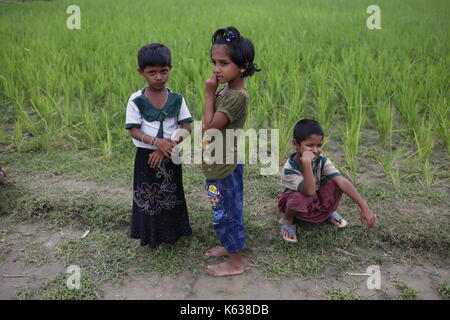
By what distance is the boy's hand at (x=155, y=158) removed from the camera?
1771mm

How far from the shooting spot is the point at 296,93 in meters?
3.15

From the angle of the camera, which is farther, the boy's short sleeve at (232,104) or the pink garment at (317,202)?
the pink garment at (317,202)

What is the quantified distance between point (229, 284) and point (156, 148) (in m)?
0.70

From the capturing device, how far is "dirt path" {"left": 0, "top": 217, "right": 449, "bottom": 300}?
1829 millimetres

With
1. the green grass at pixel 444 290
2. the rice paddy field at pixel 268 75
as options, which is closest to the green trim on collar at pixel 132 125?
the rice paddy field at pixel 268 75

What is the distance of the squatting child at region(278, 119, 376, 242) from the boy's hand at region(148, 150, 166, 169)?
631 millimetres

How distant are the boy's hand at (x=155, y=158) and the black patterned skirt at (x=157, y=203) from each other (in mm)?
43

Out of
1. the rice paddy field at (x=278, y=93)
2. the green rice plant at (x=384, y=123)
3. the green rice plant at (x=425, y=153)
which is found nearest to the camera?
the green rice plant at (x=425, y=153)

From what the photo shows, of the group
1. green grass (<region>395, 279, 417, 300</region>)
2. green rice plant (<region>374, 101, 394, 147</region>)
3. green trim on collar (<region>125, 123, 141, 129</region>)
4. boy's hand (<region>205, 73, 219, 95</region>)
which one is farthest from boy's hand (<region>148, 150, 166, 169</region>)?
green rice plant (<region>374, 101, 394, 147</region>)

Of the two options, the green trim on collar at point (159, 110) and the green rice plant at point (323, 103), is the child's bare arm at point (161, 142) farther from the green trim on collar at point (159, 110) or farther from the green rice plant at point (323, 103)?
the green rice plant at point (323, 103)

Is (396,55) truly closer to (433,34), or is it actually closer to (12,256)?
(433,34)

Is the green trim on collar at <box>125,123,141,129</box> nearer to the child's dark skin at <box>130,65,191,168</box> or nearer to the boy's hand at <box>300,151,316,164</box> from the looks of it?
the child's dark skin at <box>130,65,191,168</box>

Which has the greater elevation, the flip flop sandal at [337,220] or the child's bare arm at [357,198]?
the child's bare arm at [357,198]

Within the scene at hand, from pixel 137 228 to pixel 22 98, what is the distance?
2230 mm
